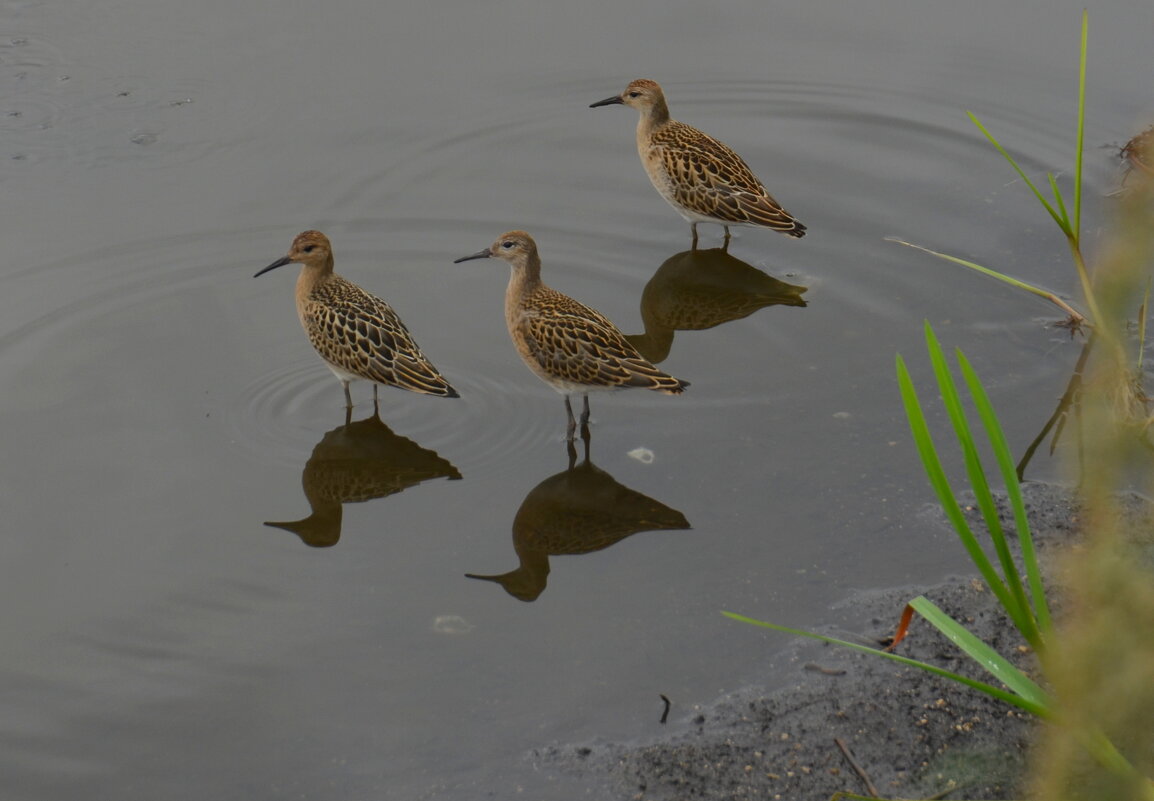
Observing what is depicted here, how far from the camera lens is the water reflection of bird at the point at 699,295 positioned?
900cm

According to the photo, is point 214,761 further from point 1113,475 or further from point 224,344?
point 1113,475

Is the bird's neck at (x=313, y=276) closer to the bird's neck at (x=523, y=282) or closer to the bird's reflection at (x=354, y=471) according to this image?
the bird's reflection at (x=354, y=471)

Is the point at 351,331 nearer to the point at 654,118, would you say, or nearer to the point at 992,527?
the point at 654,118

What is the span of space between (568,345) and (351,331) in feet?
4.34

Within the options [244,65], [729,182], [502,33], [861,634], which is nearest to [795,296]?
[729,182]

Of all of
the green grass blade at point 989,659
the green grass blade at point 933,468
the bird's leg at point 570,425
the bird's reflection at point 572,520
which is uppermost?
the green grass blade at point 933,468

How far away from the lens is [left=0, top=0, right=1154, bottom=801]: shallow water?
588cm

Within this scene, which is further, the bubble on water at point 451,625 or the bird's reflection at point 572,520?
the bird's reflection at point 572,520

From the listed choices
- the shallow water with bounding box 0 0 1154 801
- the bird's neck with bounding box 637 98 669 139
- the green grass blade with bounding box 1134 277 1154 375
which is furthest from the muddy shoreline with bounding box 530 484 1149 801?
the bird's neck with bounding box 637 98 669 139

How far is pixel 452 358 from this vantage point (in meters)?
8.49

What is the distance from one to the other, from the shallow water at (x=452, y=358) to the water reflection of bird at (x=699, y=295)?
0.14 ft

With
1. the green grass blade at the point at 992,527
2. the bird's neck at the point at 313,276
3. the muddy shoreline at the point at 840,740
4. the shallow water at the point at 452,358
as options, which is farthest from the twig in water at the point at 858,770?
the bird's neck at the point at 313,276

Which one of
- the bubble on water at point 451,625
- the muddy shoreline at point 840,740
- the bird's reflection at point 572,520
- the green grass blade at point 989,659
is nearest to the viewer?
the green grass blade at point 989,659

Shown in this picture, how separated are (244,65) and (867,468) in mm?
7079
